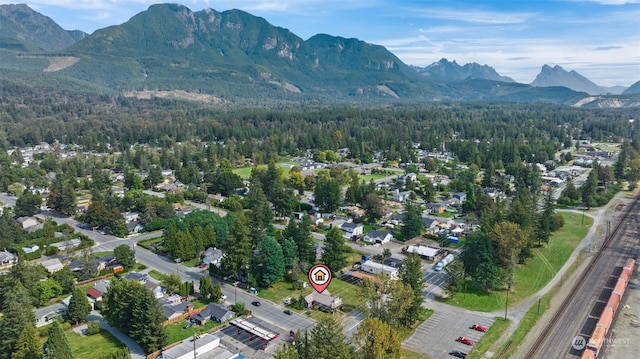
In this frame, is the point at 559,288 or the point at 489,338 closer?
the point at 489,338

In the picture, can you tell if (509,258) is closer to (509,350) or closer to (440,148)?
(509,350)

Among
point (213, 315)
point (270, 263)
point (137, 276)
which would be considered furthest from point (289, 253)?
point (137, 276)

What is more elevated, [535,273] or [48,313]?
[535,273]

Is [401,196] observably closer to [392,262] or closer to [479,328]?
[392,262]

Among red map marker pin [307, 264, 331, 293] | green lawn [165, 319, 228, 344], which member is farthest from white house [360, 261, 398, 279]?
green lawn [165, 319, 228, 344]

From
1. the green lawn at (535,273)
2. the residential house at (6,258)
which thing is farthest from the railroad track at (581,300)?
the residential house at (6,258)

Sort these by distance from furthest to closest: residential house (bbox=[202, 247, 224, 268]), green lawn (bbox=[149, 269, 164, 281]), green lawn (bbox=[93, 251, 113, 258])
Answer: green lawn (bbox=[93, 251, 113, 258]), residential house (bbox=[202, 247, 224, 268]), green lawn (bbox=[149, 269, 164, 281])

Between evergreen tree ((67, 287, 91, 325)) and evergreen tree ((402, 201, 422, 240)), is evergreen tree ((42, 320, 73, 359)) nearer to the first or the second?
evergreen tree ((67, 287, 91, 325))
